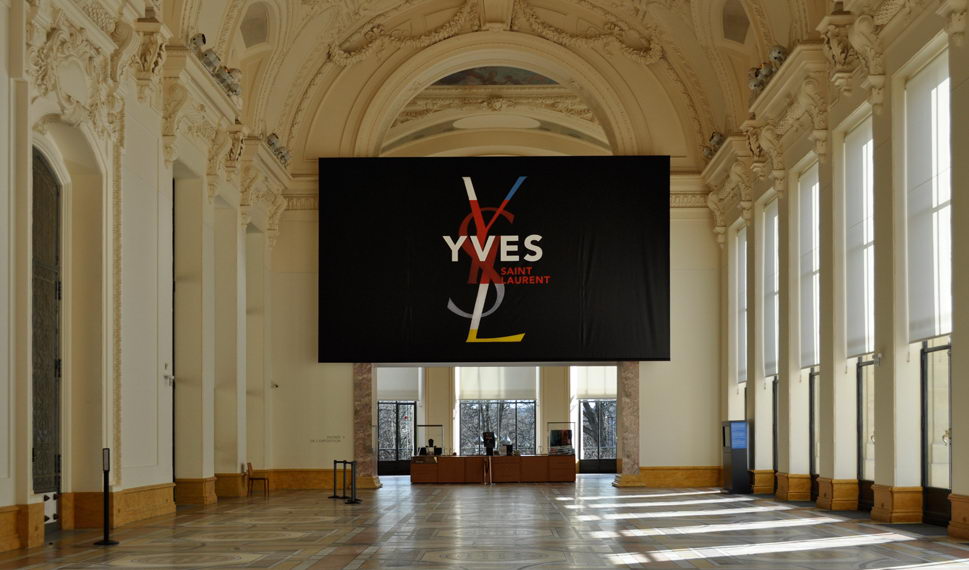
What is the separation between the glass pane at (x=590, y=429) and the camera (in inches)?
1781

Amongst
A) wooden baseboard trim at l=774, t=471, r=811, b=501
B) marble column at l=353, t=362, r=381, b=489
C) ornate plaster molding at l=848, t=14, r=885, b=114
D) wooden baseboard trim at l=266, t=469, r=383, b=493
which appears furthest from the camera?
marble column at l=353, t=362, r=381, b=489

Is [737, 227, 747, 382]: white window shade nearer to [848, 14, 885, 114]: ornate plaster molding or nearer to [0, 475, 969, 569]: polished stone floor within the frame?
[0, 475, 969, 569]: polished stone floor

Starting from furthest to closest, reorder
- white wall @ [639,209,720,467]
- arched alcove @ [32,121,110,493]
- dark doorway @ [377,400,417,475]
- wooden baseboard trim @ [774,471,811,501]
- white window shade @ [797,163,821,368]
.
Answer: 1. dark doorway @ [377,400,417,475]
2. white wall @ [639,209,720,467]
3. wooden baseboard trim @ [774,471,811,501]
4. white window shade @ [797,163,821,368]
5. arched alcove @ [32,121,110,493]

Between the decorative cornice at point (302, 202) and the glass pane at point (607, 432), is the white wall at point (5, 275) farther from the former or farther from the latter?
the glass pane at point (607, 432)

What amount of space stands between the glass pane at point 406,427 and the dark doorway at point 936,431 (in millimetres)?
30646

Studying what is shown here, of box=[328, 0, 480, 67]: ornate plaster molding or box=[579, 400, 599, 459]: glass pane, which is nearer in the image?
box=[328, 0, 480, 67]: ornate plaster molding

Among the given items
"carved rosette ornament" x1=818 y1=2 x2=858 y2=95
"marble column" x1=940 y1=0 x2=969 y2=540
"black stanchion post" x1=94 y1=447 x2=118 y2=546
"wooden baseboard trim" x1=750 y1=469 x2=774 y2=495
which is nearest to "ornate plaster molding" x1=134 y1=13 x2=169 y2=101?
"black stanchion post" x1=94 y1=447 x2=118 y2=546

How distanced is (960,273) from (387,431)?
111ft

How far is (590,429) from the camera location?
4538 cm

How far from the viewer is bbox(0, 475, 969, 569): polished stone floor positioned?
11.1 metres

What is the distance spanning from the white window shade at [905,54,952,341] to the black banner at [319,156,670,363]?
34.6ft

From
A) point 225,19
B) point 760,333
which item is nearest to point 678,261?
point 760,333

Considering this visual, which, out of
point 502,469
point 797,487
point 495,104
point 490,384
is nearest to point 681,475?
point 797,487

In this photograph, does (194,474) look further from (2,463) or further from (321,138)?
(321,138)
